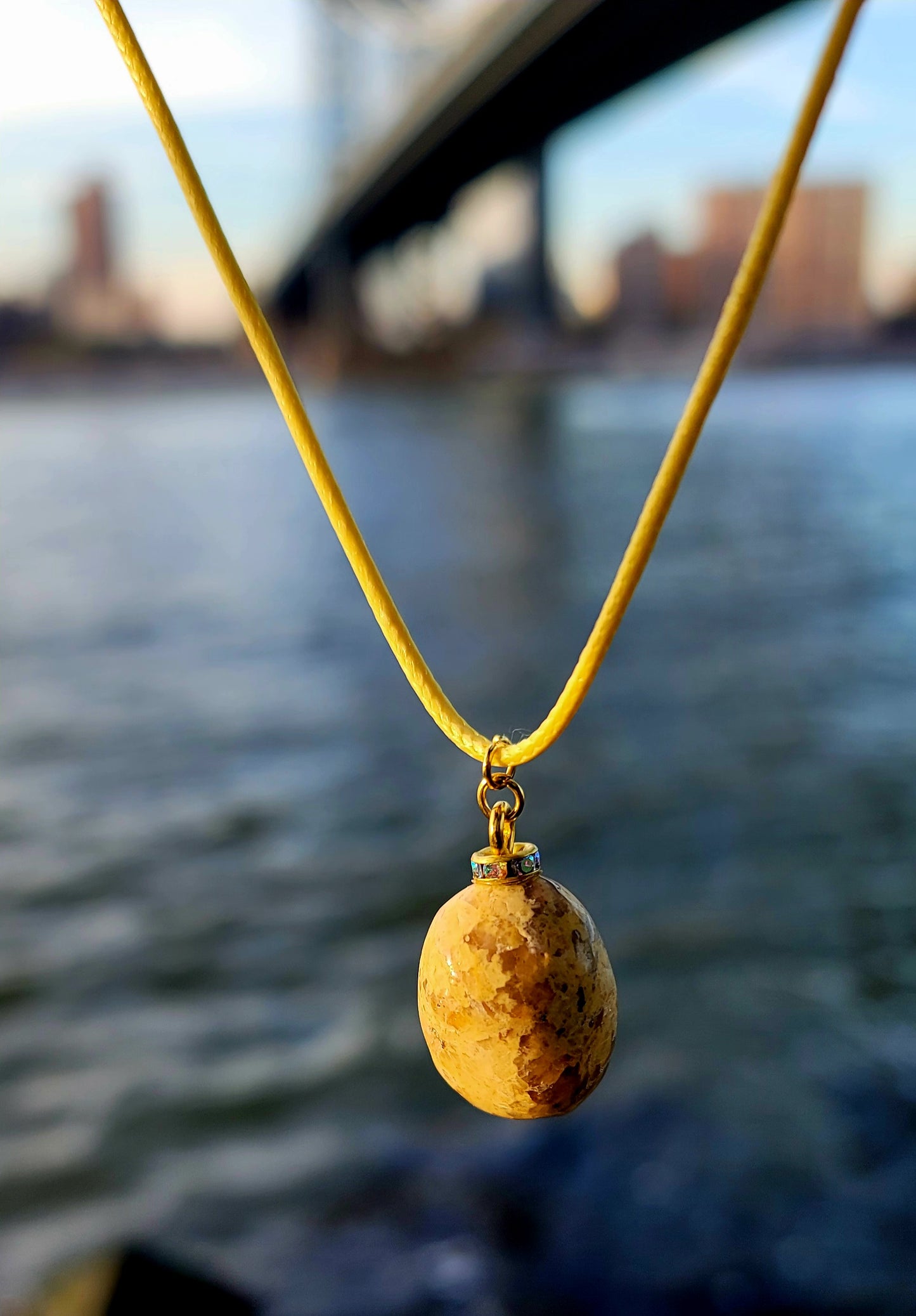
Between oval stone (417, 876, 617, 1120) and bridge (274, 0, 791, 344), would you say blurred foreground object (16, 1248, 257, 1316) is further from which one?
A: bridge (274, 0, 791, 344)

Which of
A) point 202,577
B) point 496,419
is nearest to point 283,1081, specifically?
point 202,577

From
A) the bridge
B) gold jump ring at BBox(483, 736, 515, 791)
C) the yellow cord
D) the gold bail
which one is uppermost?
the bridge

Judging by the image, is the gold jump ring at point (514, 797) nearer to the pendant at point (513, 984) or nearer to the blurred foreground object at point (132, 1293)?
the pendant at point (513, 984)

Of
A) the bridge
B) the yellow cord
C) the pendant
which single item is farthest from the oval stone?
the bridge

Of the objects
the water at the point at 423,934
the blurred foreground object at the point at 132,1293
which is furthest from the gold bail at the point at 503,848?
the water at the point at 423,934

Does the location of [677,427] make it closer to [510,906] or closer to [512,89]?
[510,906]

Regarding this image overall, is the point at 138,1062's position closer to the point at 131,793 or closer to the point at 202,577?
the point at 131,793

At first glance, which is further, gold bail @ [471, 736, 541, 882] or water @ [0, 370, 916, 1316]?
water @ [0, 370, 916, 1316]
